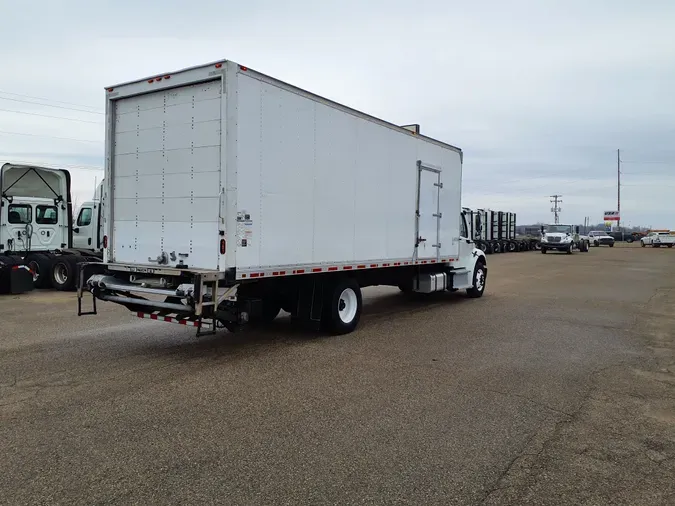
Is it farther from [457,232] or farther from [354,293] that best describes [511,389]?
[457,232]

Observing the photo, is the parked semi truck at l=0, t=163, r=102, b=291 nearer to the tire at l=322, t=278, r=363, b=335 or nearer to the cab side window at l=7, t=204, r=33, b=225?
the cab side window at l=7, t=204, r=33, b=225

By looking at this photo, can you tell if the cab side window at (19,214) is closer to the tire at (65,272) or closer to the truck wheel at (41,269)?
the truck wheel at (41,269)

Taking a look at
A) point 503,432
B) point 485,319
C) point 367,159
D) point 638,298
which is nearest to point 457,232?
point 485,319

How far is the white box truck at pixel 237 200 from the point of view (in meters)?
7.01

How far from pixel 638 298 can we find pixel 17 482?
1583 centimetres

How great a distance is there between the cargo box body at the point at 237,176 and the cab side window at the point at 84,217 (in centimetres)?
1075

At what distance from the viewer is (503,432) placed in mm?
4906

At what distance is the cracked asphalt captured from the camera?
12.6 ft

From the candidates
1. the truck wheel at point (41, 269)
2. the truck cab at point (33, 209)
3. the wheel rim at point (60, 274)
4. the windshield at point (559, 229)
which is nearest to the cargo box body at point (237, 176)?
the wheel rim at point (60, 274)

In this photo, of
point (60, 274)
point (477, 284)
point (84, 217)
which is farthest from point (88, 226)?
point (477, 284)

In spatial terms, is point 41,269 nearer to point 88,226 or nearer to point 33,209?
point 33,209

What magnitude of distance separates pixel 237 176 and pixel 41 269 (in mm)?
11583

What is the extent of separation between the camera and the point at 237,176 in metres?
6.98

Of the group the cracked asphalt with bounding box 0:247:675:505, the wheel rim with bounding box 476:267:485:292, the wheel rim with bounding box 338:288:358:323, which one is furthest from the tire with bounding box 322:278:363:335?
the wheel rim with bounding box 476:267:485:292
